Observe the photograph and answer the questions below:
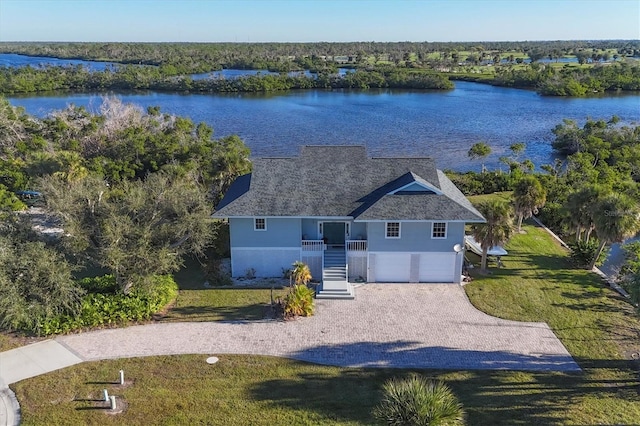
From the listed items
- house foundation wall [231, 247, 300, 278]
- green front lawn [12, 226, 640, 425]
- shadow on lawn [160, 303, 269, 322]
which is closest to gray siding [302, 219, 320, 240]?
house foundation wall [231, 247, 300, 278]

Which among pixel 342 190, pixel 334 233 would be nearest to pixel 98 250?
pixel 334 233

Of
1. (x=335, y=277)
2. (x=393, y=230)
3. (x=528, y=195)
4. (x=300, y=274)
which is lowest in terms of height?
(x=335, y=277)

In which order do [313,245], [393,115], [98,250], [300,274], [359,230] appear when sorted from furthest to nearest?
[393,115]
[359,230]
[313,245]
[300,274]
[98,250]

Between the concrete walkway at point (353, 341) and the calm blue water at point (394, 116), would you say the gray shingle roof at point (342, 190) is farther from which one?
the calm blue water at point (394, 116)

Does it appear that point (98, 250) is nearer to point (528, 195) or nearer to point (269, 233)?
point (269, 233)

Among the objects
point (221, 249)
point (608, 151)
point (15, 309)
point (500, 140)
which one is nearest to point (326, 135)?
point (500, 140)

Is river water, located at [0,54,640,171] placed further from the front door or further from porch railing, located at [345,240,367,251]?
porch railing, located at [345,240,367,251]

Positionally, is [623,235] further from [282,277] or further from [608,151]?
[608,151]
